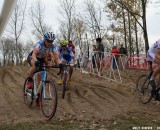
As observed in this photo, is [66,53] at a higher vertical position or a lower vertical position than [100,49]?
lower

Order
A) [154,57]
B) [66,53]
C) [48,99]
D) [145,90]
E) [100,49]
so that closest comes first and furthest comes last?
1. [48,99]
2. [154,57]
3. [145,90]
4. [66,53]
5. [100,49]

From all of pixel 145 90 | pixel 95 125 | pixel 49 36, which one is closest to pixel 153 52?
pixel 145 90

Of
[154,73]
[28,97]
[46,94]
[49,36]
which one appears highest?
[49,36]

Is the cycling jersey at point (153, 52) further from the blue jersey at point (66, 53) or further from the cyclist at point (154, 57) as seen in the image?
the blue jersey at point (66, 53)

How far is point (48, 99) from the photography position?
6.16 meters

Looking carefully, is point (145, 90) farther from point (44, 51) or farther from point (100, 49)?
point (100, 49)

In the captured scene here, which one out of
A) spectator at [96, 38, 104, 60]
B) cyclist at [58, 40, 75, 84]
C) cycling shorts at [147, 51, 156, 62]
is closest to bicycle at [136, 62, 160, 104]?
cycling shorts at [147, 51, 156, 62]

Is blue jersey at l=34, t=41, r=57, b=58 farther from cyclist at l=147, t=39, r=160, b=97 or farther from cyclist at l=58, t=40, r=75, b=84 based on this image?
cyclist at l=147, t=39, r=160, b=97

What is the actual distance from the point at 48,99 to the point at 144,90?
Result: 11.5ft

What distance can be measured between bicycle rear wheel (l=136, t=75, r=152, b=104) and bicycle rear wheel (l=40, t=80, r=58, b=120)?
326 cm

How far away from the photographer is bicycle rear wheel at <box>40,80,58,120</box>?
6.05 metres

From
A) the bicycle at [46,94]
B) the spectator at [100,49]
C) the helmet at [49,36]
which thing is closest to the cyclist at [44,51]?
the helmet at [49,36]

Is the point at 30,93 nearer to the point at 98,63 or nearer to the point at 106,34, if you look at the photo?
the point at 98,63

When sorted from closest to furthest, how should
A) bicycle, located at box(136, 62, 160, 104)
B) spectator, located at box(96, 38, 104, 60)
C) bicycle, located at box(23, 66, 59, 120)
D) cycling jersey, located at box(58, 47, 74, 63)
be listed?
bicycle, located at box(23, 66, 59, 120) → bicycle, located at box(136, 62, 160, 104) → cycling jersey, located at box(58, 47, 74, 63) → spectator, located at box(96, 38, 104, 60)
